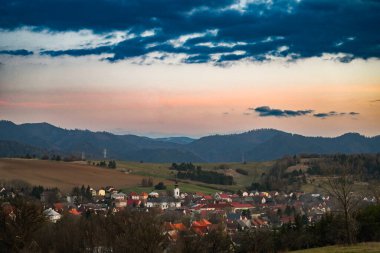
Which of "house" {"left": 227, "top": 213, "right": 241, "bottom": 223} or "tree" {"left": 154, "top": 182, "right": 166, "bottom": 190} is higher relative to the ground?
"tree" {"left": 154, "top": 182, "right": 166, "bottom": 190}

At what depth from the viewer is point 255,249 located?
213 feet

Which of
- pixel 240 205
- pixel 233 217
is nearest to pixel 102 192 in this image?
pixel 240 205

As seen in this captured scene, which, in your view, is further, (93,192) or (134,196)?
(93,192)

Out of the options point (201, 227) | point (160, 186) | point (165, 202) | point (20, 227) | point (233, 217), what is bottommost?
point (233, 217)

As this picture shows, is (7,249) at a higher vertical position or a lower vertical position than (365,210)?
lower

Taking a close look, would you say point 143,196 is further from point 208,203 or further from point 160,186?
point 208,203

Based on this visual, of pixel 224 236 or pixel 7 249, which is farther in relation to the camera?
pixel 224 236

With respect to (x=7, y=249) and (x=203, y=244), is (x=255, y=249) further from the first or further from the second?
(x=7, y=249)

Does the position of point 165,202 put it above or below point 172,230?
above

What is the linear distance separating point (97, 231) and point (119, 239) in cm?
1318

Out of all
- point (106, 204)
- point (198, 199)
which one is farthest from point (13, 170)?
point (198, 199)

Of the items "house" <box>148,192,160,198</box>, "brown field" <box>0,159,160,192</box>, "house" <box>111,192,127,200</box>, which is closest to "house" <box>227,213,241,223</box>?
"house" <box>148,192,160,198</box>

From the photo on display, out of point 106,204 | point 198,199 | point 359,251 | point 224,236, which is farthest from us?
point 198,199

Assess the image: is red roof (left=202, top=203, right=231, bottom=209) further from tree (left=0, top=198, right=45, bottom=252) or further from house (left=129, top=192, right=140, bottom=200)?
tree (left=0, top=198, right=45, bottom=252)
